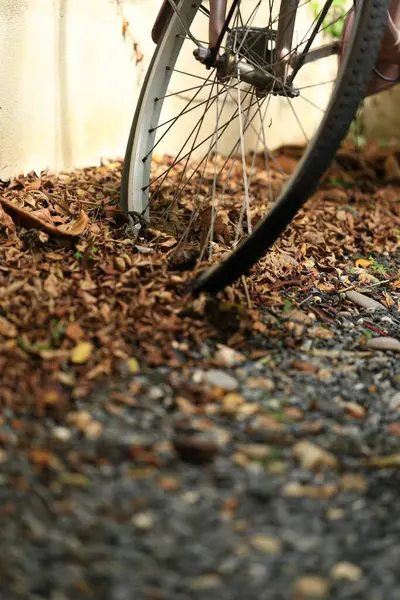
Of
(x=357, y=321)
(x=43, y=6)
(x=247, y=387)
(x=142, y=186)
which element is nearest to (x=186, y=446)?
(x=247, y=387)

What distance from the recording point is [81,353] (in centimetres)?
154

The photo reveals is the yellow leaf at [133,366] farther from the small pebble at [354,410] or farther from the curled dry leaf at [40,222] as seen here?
the curled dry leaf at [40,222]

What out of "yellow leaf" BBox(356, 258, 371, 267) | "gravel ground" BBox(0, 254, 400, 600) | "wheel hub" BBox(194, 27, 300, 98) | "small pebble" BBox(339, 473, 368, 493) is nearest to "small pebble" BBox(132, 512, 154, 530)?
"gravel ground" BBox(0, 254, 400, 600)

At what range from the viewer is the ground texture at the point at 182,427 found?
3.72 feet

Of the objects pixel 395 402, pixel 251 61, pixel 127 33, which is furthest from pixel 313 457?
pixel 127 33

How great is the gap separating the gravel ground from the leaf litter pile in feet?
0.28

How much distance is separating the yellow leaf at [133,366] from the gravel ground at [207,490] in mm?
15

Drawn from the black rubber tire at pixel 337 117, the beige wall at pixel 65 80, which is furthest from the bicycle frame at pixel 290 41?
the beige wall at pixel 65 80

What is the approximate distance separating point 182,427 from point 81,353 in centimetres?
31

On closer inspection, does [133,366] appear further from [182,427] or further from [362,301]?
[362,301]

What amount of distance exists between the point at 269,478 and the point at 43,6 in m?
2.07

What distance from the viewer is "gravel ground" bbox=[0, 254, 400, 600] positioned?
1117mm

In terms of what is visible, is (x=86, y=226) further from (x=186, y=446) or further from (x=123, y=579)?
(x=123, y=579)

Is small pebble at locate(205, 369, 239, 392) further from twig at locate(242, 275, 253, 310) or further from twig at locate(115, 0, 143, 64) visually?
twig at locate(115, 0, 143, 64)
